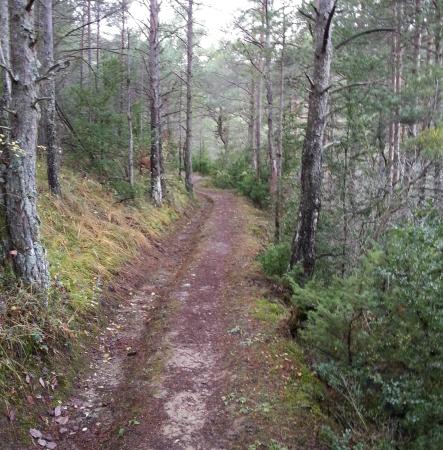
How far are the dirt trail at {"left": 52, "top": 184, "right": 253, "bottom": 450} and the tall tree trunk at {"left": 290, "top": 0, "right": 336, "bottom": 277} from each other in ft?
5.65

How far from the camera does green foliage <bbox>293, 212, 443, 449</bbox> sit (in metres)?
4.13

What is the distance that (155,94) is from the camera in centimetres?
1520

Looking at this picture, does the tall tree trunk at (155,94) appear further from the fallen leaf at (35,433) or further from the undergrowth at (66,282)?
the fallen leaf at (35,433)

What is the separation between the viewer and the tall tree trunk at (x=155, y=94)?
590 inches

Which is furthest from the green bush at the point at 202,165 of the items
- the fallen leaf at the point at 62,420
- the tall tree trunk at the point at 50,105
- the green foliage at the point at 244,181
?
the fallen leaf at the point at 62,420

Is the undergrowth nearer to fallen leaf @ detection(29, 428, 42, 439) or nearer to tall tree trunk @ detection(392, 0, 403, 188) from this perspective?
fallen leaf @ detection(29, 428, 42, 439)

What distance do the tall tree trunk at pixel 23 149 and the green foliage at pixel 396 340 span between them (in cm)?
383

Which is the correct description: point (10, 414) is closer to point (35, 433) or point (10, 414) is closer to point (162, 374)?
point (35, 433)

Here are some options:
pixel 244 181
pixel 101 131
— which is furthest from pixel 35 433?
pixel 244 181

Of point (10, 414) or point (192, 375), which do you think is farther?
point (192, 375)

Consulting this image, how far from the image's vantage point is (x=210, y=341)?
675 centimetres

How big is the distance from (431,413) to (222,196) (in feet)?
66.1

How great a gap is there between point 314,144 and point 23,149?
4.59 meters

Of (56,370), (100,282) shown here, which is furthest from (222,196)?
(56,370)
